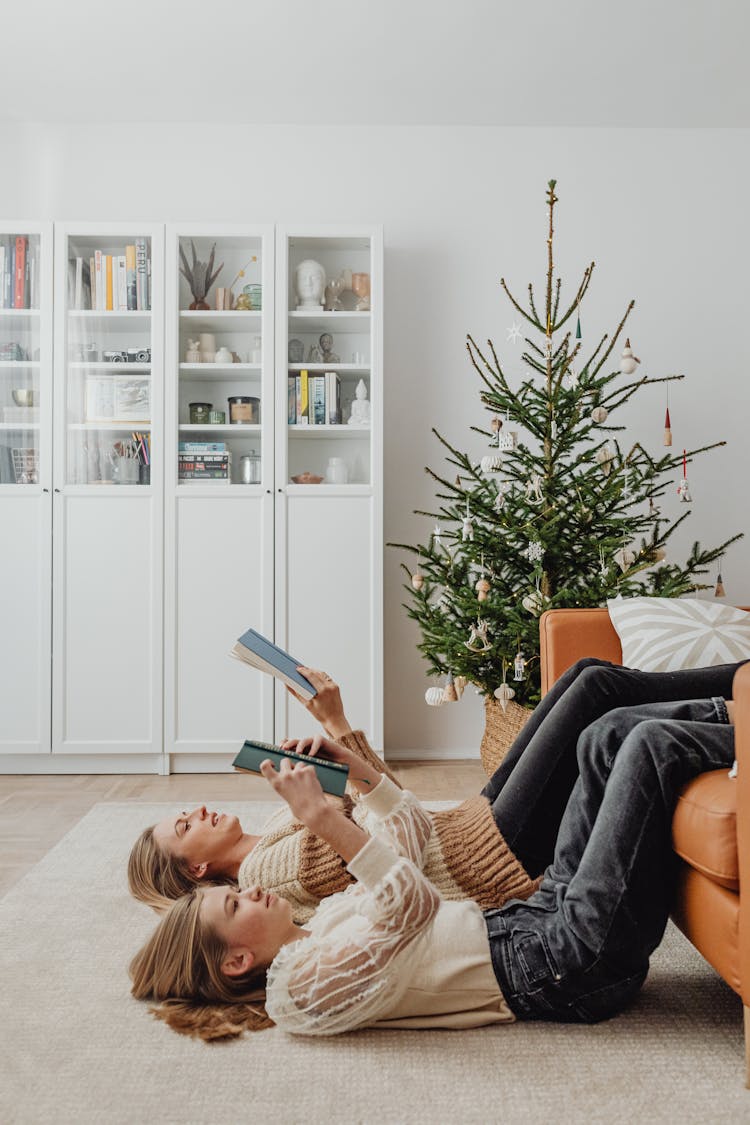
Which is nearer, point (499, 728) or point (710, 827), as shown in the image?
point (710, 827)

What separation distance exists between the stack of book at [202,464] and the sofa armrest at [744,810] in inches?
102

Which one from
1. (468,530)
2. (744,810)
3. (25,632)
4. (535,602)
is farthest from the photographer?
(25,632)

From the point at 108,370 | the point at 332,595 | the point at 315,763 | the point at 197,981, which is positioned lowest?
the point at 197,981

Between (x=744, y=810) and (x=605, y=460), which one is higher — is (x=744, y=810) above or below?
below

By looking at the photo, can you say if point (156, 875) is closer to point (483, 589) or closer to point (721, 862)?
point (721, 862)

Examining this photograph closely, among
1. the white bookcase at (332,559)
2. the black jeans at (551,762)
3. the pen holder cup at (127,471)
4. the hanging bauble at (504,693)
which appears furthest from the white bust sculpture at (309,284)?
the black jeans at (551,762)

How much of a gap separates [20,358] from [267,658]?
2614mm

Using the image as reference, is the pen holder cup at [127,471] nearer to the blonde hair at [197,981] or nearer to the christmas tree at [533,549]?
the christmas tree at [533,549]

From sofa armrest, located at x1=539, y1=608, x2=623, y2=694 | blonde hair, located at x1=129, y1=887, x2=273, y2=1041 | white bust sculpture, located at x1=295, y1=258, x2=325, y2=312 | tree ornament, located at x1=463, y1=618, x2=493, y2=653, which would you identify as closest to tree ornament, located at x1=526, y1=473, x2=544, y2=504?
tree ornament, located at x1=463, y1=618, x2=493, y2=653

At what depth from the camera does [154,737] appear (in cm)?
349

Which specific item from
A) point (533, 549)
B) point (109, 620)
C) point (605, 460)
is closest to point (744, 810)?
point (533, 549)

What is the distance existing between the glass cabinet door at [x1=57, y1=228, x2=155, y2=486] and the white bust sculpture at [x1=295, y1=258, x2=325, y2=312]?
58cm

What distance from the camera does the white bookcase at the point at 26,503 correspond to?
137 inches

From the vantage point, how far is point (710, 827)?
1294mm
